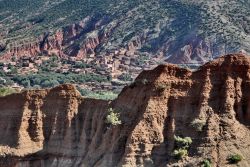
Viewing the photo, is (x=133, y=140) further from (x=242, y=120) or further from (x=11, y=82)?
(x=11, y=82)

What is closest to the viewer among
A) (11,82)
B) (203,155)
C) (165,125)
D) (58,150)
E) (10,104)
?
(203,155)

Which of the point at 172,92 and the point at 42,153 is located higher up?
the point at 172,92

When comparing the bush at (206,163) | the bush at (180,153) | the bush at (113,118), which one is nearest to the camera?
the bush at (206,163)

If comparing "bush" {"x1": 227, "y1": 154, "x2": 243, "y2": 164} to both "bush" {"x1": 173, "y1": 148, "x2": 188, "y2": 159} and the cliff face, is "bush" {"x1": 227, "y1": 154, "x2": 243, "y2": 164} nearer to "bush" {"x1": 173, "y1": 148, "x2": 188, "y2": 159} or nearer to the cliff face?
the cliff face

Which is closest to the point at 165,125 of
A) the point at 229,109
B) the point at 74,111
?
the point at 229,109

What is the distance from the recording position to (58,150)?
59969mm

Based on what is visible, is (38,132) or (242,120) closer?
(242,120)

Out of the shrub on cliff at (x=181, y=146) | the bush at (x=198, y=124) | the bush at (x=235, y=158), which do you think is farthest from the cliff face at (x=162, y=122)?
the shrub on cliff at (x=181, y=146)

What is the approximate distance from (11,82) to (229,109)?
478 feet

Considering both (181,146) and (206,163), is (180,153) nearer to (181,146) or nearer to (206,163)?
(181,146)

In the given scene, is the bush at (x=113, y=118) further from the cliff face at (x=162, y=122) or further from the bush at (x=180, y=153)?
the bush at (x=180, y=153)

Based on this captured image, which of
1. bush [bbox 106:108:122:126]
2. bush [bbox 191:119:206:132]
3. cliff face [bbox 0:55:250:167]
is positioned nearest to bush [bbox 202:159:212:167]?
cliff face [bbox 0:55:250:167]

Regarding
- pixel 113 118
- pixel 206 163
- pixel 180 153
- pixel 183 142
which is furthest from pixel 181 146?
pixel 113 118

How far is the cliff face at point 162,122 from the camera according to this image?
49.5 metres
